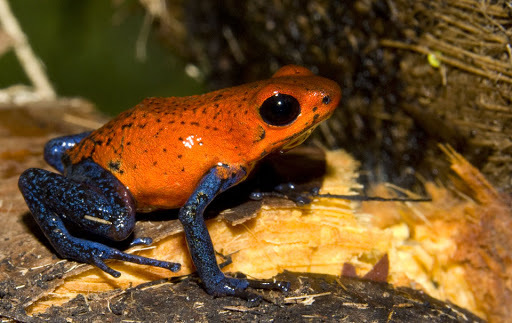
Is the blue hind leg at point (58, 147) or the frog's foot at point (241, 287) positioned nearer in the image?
the frog's foot at point (241, 287)

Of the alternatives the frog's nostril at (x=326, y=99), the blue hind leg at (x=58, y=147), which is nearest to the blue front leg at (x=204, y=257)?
the frog's nostril at (x=326, y=99)

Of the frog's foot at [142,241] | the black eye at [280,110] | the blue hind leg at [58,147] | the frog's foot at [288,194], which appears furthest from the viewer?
the blue hind leg at [58,147]

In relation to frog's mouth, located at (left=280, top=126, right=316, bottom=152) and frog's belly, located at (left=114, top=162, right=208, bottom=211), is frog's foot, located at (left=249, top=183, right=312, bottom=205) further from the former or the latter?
frog's belly, located at (left=114, top=162, right=208, bottom=211)

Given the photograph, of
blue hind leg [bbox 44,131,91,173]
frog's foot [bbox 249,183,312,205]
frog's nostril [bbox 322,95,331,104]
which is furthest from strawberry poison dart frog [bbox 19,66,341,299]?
blue hind leg [bbox 44,131,91,173]

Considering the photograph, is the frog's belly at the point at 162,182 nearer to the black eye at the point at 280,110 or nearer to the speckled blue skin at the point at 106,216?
the speckled blue skin at the point at 106,216

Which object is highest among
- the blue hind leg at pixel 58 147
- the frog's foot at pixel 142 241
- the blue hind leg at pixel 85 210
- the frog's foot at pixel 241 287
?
the blue hind leg at pixel 58 147

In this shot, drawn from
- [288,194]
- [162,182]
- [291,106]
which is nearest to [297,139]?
[291,106]

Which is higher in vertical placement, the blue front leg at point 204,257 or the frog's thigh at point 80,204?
the frog's thigh at point 80,204

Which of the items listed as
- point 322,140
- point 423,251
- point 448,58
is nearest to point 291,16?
point 322,140

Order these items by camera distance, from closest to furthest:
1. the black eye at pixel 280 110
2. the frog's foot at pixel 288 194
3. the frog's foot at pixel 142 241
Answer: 1. the black eye at pixel 280 110
2. the frog's foot at pixel 142 241
3. the frog's foot at pixel 288 194
